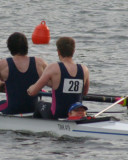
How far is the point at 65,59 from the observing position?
12594mm

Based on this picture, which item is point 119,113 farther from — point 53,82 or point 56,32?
point 56,32

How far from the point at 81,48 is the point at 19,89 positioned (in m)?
10.3

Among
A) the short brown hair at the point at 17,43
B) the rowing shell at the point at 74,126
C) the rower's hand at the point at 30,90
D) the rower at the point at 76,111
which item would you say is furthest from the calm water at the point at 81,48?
the short brown hair at the point at 17,43

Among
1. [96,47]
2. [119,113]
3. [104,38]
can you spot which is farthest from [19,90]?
[104,38]

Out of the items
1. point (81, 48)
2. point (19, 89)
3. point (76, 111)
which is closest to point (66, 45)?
→ point (76, 111)

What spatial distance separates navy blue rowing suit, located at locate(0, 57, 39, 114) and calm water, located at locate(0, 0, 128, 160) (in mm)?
482

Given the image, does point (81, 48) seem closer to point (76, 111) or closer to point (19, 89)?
point (19, 89)

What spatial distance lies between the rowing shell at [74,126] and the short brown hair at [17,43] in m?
1.20

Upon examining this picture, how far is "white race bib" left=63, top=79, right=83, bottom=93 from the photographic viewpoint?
41.3 feet

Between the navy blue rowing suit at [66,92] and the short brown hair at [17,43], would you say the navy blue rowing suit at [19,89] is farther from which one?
the navy blue rowing suit at [66,92]

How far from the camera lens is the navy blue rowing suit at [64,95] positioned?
41.2 ft

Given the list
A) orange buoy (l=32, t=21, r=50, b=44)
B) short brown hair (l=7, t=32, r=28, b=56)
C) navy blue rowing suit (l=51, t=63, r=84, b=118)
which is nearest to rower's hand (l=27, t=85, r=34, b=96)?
navy blue rowing suit (l=51, t=63, r=84, b=118)

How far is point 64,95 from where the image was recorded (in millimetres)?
12711

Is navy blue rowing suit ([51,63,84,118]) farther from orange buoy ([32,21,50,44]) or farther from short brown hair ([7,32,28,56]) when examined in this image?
orange buoy ([32,21,50,44])
